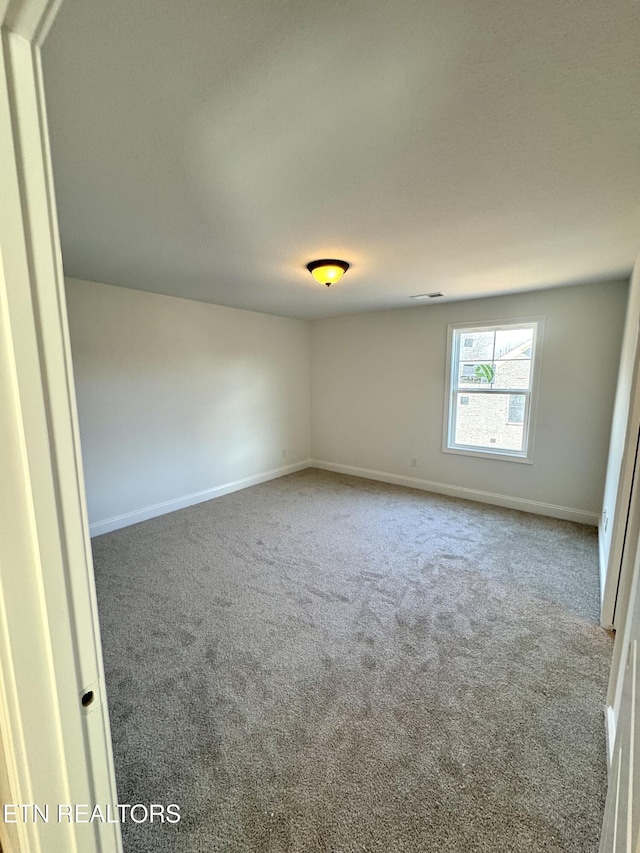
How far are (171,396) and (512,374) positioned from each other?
3801 millimetres

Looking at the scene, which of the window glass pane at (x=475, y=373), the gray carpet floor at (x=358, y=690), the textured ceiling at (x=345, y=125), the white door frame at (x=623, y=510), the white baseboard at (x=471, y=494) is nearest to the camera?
the textured ceiling at (x=345, y=125)

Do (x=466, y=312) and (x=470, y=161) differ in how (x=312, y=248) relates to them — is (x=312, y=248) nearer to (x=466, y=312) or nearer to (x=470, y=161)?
(x=470, y=161)

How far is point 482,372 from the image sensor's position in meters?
4.23

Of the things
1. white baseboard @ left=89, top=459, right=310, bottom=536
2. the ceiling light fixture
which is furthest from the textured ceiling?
white baseboard @ left=89, top=459, right=310, bottom=536

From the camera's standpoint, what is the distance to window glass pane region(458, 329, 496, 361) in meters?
4.16

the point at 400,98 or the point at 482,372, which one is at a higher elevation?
the point at 400,98

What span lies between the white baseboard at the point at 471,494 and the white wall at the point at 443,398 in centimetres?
1

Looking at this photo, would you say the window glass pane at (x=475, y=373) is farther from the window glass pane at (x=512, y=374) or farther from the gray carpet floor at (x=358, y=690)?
the gray carpet floor at (x=358, y=690)

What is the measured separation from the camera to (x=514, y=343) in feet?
13.1

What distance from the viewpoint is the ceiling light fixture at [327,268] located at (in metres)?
2.62

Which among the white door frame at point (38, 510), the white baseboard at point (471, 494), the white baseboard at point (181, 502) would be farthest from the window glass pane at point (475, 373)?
the white door frame at point (38, 510)

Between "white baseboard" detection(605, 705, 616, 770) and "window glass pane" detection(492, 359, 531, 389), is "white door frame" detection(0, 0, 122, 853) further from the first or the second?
"window glass pane" detection(492, 359, 531, 389)

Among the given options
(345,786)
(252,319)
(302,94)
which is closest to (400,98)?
(302,94)

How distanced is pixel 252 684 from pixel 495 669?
1284 millimetres
